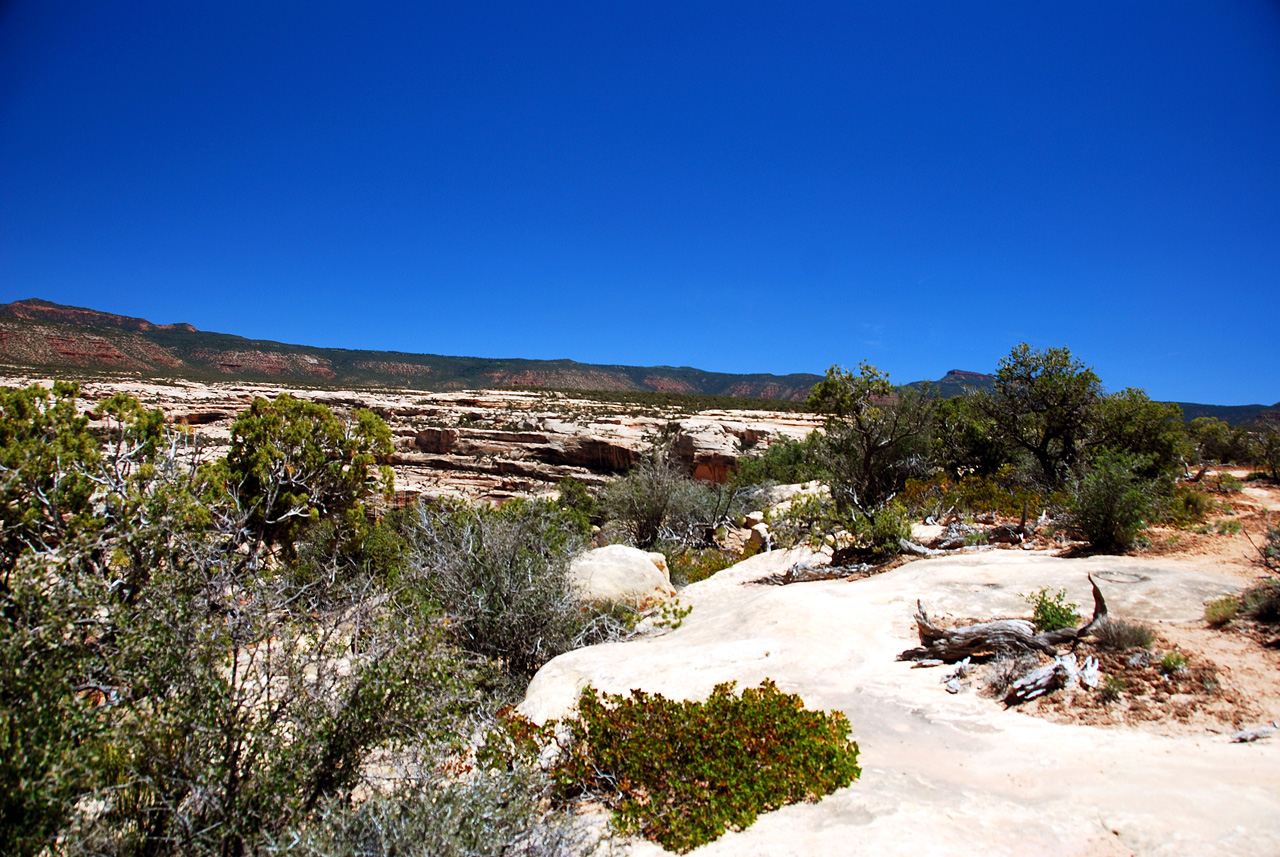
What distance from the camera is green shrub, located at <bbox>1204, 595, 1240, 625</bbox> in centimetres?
541

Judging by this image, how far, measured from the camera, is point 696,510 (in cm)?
1647

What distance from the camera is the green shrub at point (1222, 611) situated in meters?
5.41

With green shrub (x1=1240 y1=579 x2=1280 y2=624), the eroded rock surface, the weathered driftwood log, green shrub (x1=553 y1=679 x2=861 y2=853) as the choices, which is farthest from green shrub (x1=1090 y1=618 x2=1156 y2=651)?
green shrub (x1=553 y1=679 x2=861 y2=853)

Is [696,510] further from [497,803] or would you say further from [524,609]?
[497,803]

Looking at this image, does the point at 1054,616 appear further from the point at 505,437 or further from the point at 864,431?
the point at 505,437

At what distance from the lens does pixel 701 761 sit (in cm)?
381

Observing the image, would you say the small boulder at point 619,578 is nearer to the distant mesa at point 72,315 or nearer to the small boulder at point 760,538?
the small boulder at point 760,538

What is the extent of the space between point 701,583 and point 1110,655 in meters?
6.65

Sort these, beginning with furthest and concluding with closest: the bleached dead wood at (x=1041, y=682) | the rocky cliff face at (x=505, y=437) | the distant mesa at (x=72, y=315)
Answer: the distant mesa at (x=72, y=315)
the rocky cliff face at (x=505, y=437)
the bleached dead wood at (x=1041, y=682)

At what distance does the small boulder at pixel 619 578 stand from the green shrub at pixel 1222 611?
20.2ft

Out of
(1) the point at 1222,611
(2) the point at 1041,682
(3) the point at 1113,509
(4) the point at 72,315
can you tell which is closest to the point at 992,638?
(2) the point at 1041,682

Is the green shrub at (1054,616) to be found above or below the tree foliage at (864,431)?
below

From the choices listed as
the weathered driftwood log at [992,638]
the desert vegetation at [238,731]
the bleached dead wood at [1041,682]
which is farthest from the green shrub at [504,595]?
the bleached dead wood at [1041,682]

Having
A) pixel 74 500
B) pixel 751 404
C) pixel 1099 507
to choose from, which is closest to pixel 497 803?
pixel 74 500
